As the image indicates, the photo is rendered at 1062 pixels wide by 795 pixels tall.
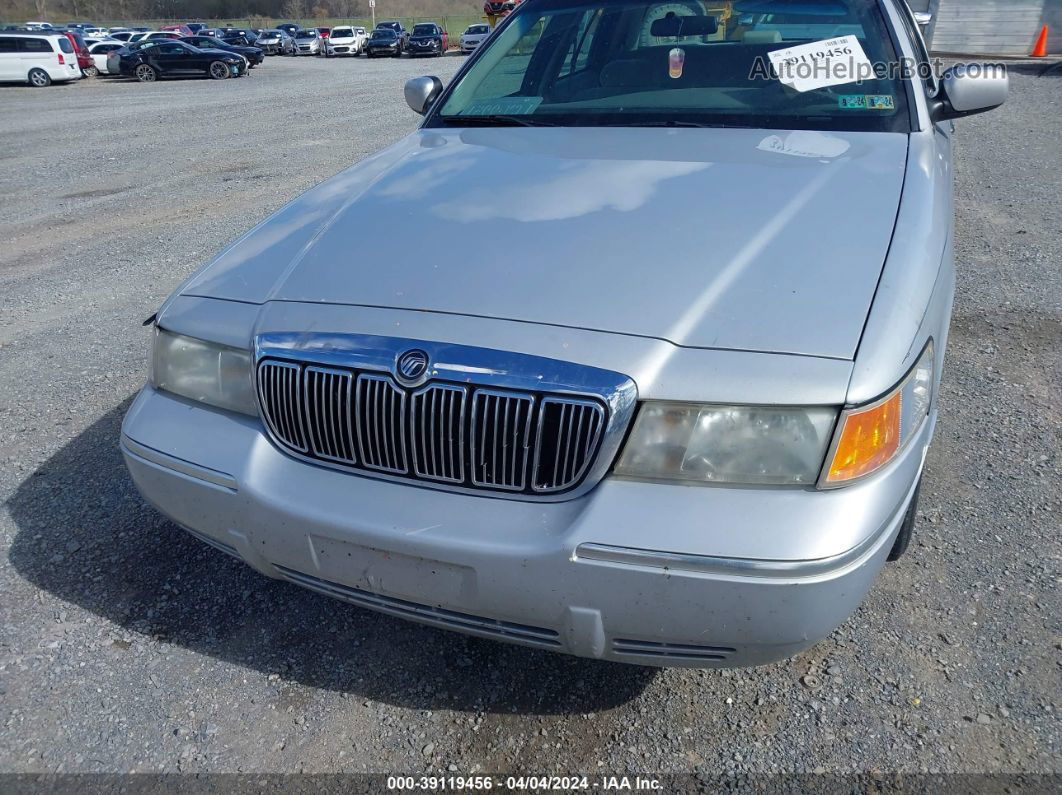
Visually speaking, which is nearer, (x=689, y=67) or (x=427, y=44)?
(x=689, y=67)

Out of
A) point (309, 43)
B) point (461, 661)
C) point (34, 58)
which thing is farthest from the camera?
point (309, 43)

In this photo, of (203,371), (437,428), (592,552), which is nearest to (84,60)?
(203,371)

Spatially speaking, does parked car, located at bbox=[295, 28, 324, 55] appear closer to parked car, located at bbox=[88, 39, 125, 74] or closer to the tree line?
parked car, located at bbox=[88, 39, 125, 74]

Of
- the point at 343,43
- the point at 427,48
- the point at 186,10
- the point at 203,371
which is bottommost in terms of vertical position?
the point at 186,10

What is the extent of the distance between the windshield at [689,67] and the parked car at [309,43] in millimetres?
42655

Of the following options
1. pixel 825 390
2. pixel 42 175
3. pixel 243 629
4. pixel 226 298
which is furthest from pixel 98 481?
pixel 42 175

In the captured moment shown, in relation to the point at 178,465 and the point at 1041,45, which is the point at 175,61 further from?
the point at 178,465

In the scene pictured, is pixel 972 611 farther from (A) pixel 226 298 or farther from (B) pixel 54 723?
(B) pixel 54 723

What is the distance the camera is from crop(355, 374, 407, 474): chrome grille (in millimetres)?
1934

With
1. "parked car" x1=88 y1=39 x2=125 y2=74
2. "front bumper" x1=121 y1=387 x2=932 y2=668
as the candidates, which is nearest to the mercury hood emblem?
"front bumper" x1=121 y1=387 x2=932 y2=668

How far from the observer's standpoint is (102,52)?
30.7 m

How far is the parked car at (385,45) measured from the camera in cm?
3756

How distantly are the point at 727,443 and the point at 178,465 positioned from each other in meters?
1.37

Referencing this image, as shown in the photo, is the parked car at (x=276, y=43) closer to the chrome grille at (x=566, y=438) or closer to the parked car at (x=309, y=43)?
the parked car at (x=309, y=43)
